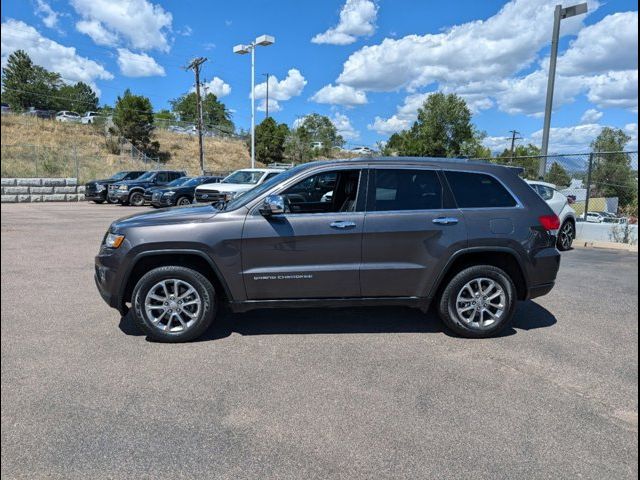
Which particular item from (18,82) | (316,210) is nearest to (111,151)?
(18,82)

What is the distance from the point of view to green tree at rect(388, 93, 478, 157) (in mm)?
57594

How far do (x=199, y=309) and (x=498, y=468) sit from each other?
2891mm

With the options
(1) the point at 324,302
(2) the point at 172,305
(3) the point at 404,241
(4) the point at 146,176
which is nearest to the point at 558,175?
(3) the point at 404,241

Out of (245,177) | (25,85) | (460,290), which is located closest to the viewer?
(460,290)

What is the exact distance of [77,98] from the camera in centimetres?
8325

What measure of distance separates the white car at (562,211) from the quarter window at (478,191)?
6.69m

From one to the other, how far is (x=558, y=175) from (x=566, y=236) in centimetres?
395

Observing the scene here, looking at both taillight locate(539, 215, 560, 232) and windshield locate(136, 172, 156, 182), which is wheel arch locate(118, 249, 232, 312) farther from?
windshield locate(136, 172, 156, 182)

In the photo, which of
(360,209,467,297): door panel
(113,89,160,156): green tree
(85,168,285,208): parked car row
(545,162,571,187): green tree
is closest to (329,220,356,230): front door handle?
(360,209,467,297): door panel

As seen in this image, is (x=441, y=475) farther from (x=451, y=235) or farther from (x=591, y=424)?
(x=451, y=235)

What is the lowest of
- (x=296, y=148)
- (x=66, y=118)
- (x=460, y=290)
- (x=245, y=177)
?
A: (x=460, y=290)

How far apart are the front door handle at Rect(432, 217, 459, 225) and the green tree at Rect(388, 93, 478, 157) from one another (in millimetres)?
53958

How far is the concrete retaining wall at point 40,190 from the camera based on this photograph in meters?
21.8

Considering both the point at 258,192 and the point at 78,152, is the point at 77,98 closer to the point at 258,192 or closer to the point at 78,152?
the point at 78,152
